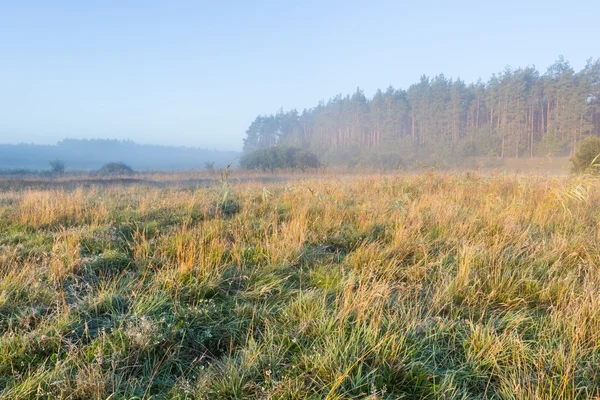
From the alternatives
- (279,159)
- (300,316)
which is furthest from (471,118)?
(300,316)

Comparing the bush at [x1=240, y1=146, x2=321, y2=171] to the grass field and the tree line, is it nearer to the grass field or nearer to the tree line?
the tree line

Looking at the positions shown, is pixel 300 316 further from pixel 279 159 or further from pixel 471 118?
pixel 471 118

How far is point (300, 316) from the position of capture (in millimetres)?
2168

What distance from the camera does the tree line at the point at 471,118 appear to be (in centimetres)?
3981

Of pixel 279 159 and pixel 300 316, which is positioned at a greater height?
pixel 279 159

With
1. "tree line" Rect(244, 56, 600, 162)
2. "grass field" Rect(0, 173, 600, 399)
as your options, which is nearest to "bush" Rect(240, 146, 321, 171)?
"tree line" Rect(244, 56, 600, 162)

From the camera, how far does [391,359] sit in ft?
5.71

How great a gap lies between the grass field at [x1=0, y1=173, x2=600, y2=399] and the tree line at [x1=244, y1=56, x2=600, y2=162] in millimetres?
44542

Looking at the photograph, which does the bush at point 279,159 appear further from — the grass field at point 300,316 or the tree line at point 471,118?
the grass field at point 300,316

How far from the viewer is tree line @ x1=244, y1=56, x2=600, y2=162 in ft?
131

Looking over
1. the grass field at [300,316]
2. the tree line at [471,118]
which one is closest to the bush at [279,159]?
the tree line at [471,118]

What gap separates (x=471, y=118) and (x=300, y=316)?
59.2 meters

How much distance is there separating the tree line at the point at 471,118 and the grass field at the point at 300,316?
44.5 metres

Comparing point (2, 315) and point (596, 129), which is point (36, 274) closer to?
point (2, 315)
